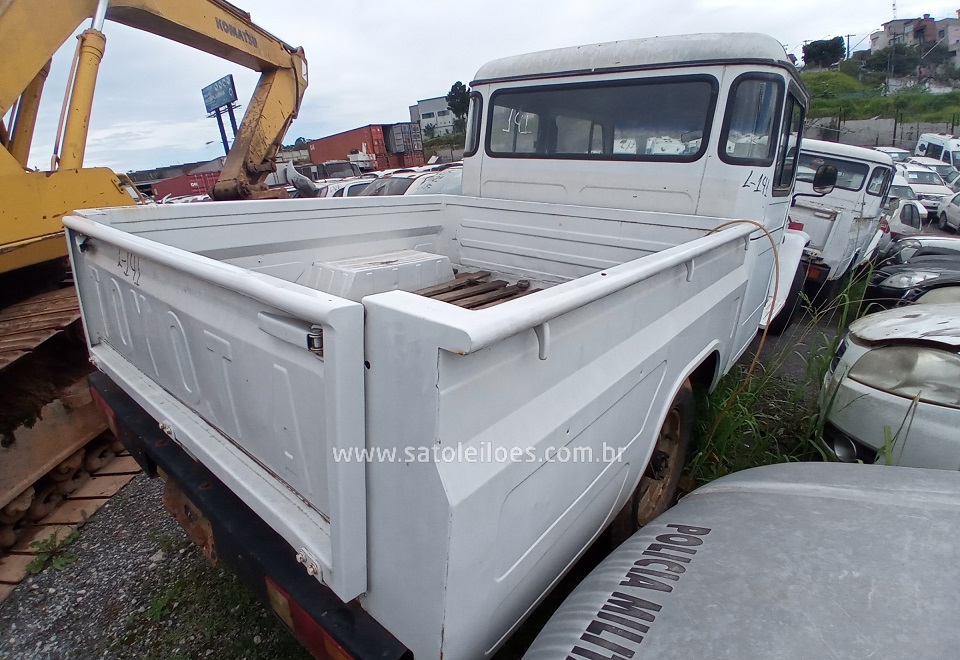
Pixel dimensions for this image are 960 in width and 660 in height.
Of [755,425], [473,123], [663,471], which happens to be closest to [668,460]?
[663,471]

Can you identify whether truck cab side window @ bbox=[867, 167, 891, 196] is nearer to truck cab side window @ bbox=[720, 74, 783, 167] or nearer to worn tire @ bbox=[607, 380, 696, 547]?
truck cab side window @ bbox=[720, 74, 783, 167]

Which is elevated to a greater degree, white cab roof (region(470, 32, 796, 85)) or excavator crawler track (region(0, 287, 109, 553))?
white cab roof (region(470, 32, 796, 85))

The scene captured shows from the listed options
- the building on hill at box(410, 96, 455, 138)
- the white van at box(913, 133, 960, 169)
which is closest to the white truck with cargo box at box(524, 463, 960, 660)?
the white van at box(913, 133, 960, 169)

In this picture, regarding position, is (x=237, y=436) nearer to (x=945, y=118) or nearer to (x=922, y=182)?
(x=922, y=182)

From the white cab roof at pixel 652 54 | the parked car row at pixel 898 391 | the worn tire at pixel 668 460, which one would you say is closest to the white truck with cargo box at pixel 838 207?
the parked car row at pixel 898 391

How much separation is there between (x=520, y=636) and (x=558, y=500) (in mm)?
947

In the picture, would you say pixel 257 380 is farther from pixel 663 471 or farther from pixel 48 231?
pixel 48 231

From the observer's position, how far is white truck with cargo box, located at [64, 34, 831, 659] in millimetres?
1013

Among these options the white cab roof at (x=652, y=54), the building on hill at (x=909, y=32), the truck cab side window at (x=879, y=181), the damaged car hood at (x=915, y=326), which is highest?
the building on hill at (x=909, y=32)

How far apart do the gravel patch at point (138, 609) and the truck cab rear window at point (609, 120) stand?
2975 mm

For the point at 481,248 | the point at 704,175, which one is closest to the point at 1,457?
the point at 481,248

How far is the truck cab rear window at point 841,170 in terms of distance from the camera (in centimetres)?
641

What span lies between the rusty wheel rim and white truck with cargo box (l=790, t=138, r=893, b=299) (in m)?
4.78

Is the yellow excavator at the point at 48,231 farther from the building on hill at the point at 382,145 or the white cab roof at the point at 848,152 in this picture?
the building on hill at the point at 382,145
